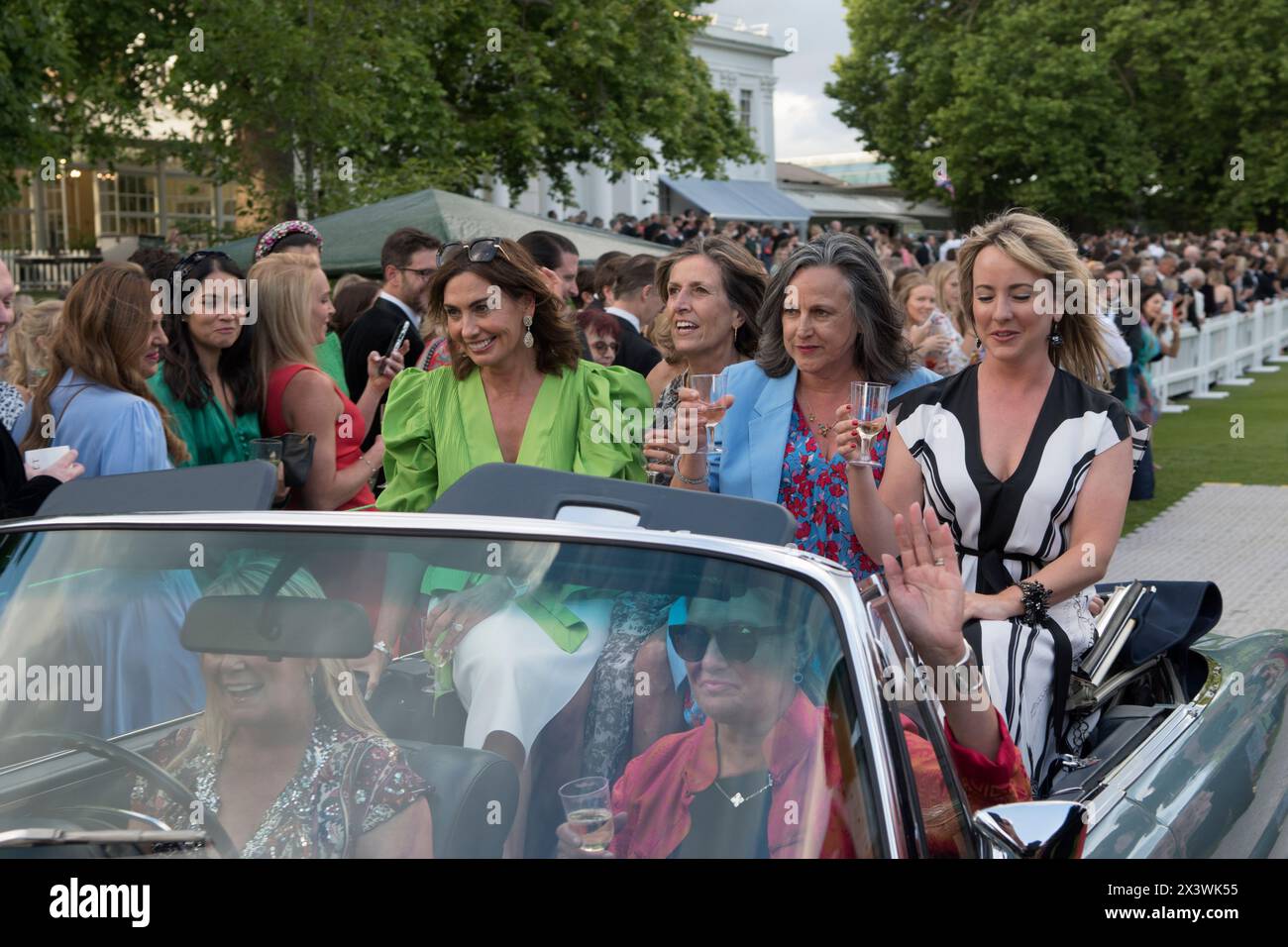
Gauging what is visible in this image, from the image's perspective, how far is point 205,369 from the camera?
5340mm

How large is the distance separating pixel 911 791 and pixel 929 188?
2301 inches

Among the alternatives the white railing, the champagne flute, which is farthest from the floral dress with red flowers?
the white railing

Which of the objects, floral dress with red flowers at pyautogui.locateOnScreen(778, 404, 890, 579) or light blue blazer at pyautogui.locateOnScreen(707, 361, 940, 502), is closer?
floral dress with red flowers at pyautogui.locateOnScreen(778, 404, 890, 579)

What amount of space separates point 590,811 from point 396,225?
1081cm

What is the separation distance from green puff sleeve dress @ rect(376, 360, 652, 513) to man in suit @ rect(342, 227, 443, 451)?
389 centimetres

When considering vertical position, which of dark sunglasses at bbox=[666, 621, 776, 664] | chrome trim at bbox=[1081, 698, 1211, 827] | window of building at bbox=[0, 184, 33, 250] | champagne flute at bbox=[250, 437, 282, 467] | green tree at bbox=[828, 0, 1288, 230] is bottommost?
chrome trim at bbox=[1081, 698, 1211, 827]

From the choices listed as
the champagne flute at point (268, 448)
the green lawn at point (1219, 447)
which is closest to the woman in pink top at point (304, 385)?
the champagne flute at point (268, 448)

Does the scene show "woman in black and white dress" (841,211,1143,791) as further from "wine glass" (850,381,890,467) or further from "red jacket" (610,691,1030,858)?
"red jacket" (610,691,1030,858)

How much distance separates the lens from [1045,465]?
3.92 metres

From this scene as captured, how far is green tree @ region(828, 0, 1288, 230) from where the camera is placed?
167ft

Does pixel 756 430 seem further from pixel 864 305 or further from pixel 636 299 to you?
pixel 636 299

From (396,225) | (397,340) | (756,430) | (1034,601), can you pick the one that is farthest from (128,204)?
(1034,601)

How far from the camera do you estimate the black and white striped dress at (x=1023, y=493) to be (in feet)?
12.1

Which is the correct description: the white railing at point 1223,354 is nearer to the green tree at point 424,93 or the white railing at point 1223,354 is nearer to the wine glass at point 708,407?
the green tree at point 424,93
